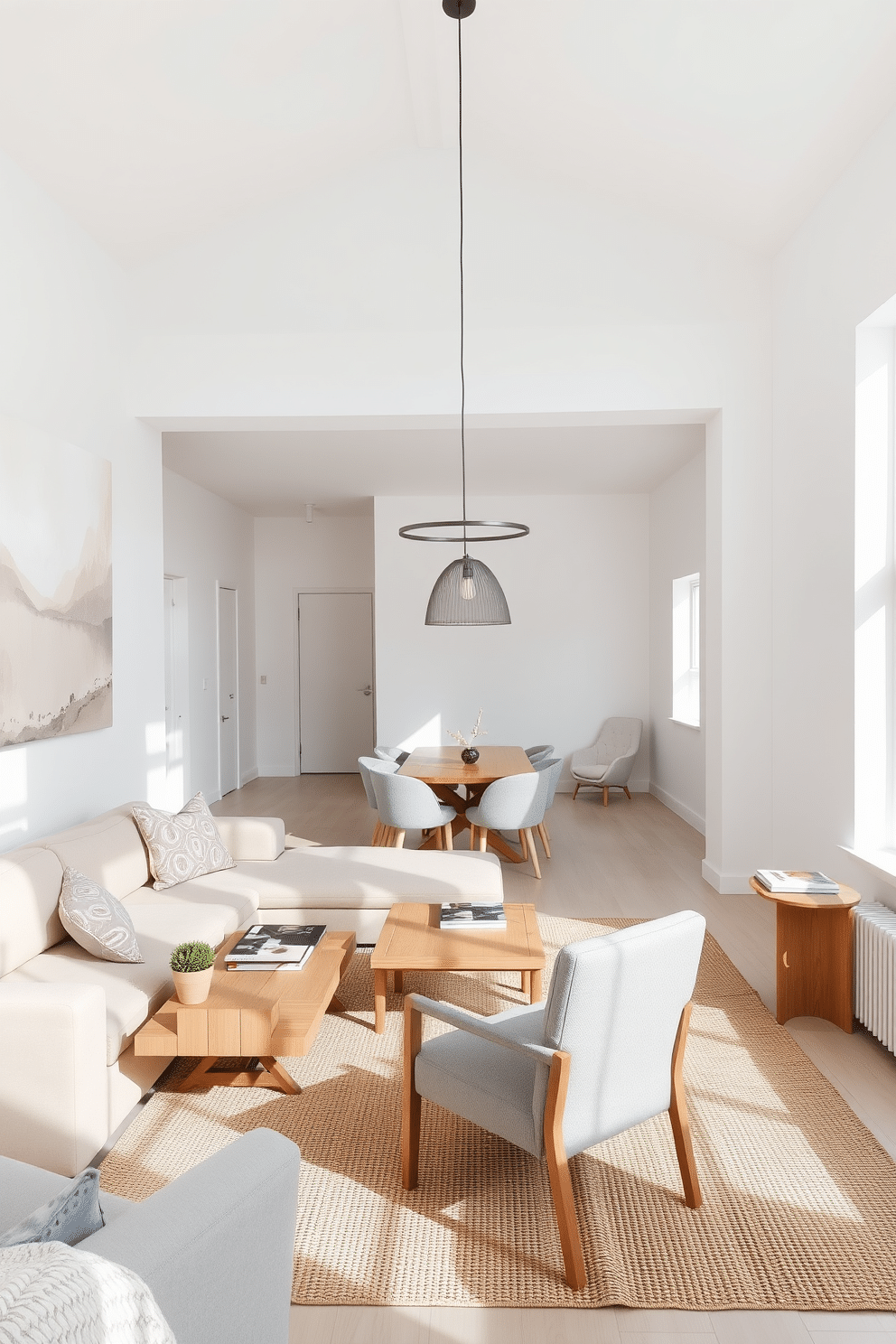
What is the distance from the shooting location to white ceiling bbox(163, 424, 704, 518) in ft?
19.7

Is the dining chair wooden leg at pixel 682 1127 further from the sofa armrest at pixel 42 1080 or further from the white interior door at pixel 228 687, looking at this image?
the white interior door at pixel 228 687

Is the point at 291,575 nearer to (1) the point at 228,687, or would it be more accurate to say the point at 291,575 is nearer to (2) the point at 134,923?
(1) the point at 228,687

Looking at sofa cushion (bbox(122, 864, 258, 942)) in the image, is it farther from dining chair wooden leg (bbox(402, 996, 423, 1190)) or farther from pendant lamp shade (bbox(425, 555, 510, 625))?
pendant lamp shade (bbox(425, 555, 510, 625))

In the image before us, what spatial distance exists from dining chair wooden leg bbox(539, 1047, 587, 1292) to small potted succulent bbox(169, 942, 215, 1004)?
1123 millimetres

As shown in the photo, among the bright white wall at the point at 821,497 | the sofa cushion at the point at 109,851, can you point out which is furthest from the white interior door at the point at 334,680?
the sofa cushion at the point at 109,851

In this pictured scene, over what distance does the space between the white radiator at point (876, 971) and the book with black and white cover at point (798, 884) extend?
0.43 feet

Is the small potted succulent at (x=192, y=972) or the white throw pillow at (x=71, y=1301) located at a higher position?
the white throw pillow at (x=71, y=1301)

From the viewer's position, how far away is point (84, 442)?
4.09 m

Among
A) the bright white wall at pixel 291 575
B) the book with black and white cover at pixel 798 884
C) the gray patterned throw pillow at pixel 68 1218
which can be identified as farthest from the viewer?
the bright white wall at pixel 291 575

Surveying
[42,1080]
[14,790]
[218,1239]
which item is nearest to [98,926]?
[42,1080]

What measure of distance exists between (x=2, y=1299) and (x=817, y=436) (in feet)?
14.1

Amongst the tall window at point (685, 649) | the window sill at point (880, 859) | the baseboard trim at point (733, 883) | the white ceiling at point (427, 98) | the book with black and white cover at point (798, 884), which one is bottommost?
the baseboard trim at point (733, 883)

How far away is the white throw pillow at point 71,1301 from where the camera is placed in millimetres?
800

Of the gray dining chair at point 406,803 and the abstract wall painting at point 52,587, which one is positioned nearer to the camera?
the abstract wall painting at point 52,587
